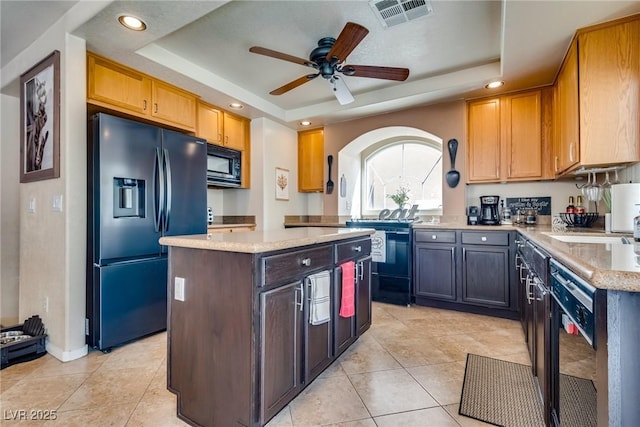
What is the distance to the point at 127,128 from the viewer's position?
8.21ft

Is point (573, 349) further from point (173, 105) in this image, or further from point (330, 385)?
point (173, 105)

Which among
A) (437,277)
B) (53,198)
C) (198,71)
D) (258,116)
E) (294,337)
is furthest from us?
(258,116)

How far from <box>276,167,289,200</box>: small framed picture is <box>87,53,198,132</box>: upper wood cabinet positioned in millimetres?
1463

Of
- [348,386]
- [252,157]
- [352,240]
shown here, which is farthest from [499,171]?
[252,157]

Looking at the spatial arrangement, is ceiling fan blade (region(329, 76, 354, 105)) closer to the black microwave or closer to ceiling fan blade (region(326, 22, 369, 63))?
ceiling fan blade (region(326, 22, 369, 63))

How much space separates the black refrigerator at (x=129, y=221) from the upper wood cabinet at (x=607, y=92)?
3.28 meters

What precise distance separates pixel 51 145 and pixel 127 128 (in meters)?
0.57

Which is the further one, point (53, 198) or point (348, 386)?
point (53, 198)

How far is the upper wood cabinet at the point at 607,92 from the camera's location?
206 centimetres

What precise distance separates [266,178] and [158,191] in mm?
1788

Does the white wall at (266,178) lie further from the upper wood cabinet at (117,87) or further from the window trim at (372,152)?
the upper wood cabinet at (117,87)

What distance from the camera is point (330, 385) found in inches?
74.3

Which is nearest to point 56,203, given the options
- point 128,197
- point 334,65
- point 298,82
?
point 128,197

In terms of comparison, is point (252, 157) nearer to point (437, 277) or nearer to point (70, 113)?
point (70, 113)
